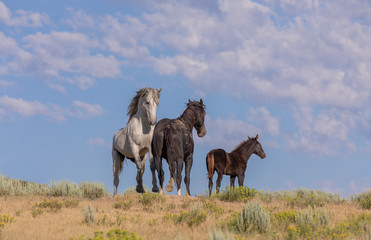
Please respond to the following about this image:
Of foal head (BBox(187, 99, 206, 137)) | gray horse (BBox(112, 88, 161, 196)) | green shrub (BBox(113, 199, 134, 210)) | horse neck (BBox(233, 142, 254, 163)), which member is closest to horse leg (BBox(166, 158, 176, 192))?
gray horse (BBox(112, 88, 161, 196))

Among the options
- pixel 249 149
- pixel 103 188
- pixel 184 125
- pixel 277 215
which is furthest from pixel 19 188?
pixel 277 215

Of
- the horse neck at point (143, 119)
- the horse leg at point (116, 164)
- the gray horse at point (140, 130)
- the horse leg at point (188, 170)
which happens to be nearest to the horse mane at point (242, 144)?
the horse leg at point (188, 170)

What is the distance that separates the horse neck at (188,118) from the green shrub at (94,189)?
627 cm

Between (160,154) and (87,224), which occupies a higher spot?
(160,154)

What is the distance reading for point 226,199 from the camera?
1479 cm

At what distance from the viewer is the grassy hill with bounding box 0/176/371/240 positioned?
8.68 metres

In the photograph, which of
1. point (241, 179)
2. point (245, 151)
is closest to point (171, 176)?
point (241, 179)

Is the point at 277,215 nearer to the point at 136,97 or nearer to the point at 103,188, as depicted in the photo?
the point at 136,97

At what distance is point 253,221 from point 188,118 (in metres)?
6.19

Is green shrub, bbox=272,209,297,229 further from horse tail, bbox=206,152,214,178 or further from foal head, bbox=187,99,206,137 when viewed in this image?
horse tail, bbox=206,152,214,178

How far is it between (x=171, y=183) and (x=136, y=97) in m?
3.64

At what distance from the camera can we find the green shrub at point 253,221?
9344 mm

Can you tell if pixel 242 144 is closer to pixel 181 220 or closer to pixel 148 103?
pixel 148 103

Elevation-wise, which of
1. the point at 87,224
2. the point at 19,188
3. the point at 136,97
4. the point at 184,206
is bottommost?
the point at 87,224
